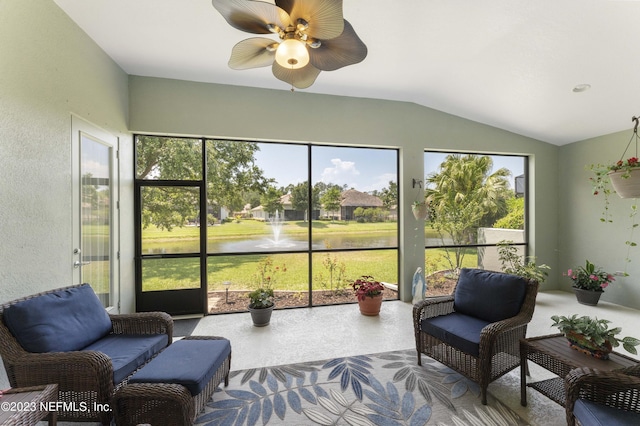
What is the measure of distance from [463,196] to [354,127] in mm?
2283

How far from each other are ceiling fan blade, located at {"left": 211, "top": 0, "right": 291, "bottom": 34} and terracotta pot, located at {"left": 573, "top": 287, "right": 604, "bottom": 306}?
5.74 metres

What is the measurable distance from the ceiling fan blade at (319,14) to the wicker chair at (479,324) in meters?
2.37

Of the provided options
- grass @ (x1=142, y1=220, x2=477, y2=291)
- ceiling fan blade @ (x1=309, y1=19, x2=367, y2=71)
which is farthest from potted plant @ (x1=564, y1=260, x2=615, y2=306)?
ceiling fan blade @ (x1=309, y1=19, x2=367, y2=71)

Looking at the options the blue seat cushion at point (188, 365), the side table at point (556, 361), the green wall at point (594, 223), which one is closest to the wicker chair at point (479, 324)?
the side table at point (556, 361)

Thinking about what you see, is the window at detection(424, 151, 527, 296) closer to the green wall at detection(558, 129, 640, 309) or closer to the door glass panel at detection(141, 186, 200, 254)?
→ the green wall at detection(558, 129, 640, 309)

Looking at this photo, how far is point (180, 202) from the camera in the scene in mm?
4145

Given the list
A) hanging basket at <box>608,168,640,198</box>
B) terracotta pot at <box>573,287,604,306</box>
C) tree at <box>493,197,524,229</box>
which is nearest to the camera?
hanging basket at <box>608,168,640,198</box>

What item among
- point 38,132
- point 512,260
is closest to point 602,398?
point 512,260

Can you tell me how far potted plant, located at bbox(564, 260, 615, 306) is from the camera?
178 inches

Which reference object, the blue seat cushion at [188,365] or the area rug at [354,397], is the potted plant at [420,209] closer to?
the area rug at [354,397]

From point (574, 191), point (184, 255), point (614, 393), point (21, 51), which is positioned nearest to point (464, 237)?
point (574, 191)

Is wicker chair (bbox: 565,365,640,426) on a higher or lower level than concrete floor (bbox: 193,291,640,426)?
higher

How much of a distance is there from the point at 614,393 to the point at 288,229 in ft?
12.0

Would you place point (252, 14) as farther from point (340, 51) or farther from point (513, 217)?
point (513, 217)
